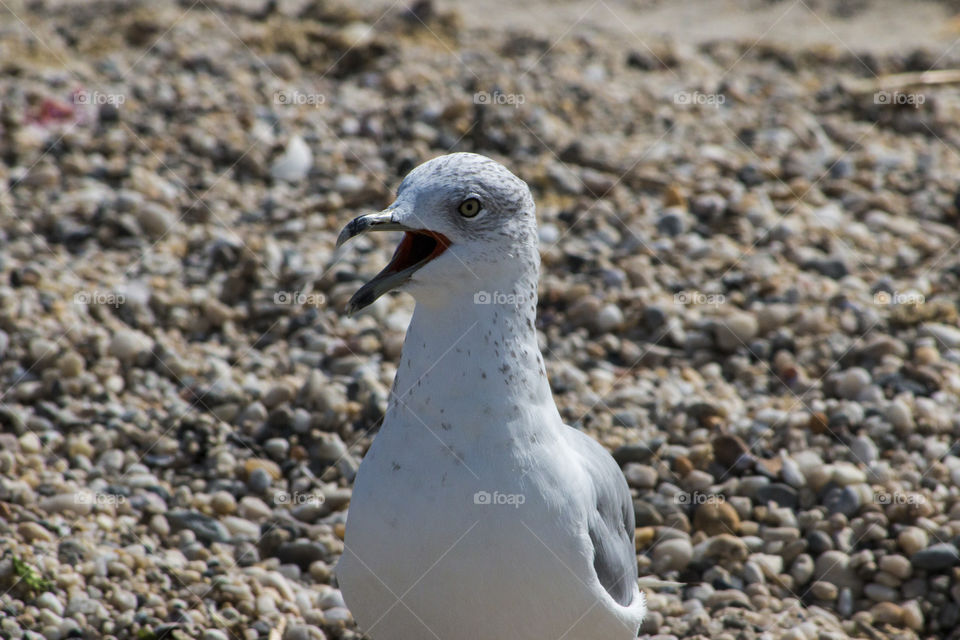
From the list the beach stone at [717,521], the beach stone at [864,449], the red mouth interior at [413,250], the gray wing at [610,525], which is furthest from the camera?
the beach stone at [864,449]

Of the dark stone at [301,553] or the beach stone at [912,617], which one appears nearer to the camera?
the beach stone at [912,617]

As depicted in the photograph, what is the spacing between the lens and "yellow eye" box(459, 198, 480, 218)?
3137mm

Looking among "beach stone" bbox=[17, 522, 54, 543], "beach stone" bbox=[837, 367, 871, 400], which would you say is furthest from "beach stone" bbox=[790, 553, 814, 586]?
"beach stone" bbox=[17, 522, 54, 543]

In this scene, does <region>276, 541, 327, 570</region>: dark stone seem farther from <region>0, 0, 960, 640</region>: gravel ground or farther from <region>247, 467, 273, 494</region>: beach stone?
<region>247, 467, 273, 494</region>: beach stone

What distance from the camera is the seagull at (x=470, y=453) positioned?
3107mm

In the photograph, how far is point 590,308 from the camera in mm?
5781

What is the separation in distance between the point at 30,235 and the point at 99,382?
1424 millimetres

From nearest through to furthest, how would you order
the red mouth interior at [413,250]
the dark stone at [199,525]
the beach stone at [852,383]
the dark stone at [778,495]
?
the red mouth interior at [413,250], the dark stone at [199,525], the dark stone at [778,495], the beach stone at [852,383]

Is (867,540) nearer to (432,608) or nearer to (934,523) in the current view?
(934,523)

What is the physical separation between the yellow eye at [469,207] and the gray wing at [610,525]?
877 mm

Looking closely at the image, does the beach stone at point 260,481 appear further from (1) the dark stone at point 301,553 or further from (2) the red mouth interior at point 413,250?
(2) the red mouth interior at point 413,250

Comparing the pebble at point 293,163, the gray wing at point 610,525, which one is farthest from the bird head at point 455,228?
the pebble at point 293,163

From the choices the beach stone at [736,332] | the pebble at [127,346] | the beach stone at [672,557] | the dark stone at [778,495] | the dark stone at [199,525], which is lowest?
the beach stone at [672,557]

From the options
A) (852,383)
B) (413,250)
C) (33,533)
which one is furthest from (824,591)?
(33,533)
